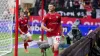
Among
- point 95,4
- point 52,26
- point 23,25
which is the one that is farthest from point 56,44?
point 95,4

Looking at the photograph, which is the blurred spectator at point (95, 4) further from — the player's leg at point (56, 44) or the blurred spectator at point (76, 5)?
the player's leg at point (56, 44)

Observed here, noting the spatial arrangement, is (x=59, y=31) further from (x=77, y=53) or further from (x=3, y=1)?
(x=77, y=53)

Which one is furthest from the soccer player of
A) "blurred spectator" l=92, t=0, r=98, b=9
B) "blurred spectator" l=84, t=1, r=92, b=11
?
"blurred spectator" l=84, t=1, r=92, b=11

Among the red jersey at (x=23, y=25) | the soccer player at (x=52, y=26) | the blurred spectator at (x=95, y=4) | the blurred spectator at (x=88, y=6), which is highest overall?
the soccer player at (x=52, y=26)

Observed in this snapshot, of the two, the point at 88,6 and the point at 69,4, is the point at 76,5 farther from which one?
the point at 88,6

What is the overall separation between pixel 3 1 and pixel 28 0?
17527 millimetres

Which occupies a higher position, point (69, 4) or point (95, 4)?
point (95, 4)

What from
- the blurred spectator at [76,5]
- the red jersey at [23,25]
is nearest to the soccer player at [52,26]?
the red jersey at [23,25]

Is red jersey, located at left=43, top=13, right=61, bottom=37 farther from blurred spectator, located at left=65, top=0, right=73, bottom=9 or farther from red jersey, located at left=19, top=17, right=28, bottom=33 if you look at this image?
blurred spectator, located at left=65, top=0, right=73, bottom=9

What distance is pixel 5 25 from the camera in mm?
15586

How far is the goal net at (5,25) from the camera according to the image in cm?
1534

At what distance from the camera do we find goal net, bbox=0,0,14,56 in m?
15.3

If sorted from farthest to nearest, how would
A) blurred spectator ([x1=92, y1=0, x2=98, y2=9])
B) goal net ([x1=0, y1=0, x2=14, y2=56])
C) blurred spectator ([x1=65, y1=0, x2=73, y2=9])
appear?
1. blurred spectator ([x1=65, y1=0, x2=73, y2=9])
2. blurred spectator ([x1=92, y1=0, x2=98, y2=9])
3. goal net ([x1=0, y1=0, x2=14, y2=56])

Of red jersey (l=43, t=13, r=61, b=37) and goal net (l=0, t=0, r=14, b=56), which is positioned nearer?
red jersey (l=43, t=13, r=61, b=37)
